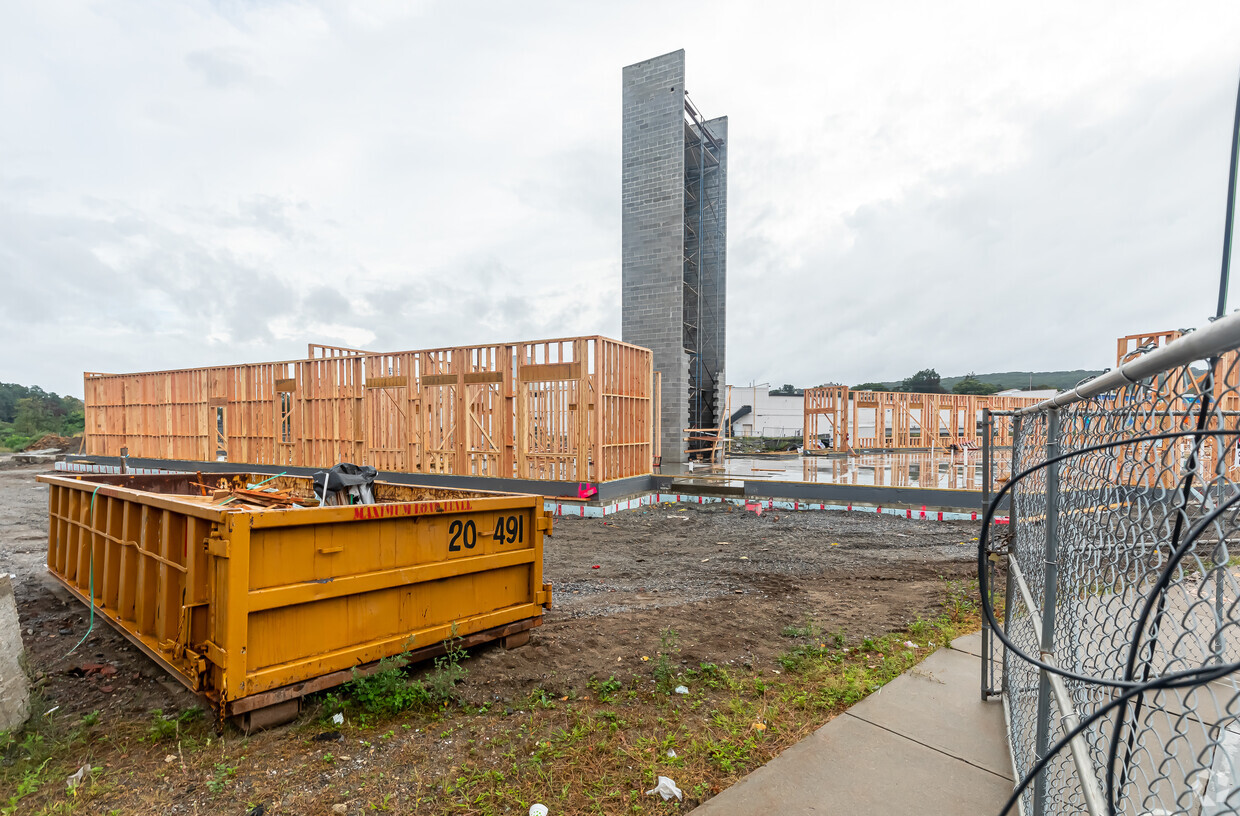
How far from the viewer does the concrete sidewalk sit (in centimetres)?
293

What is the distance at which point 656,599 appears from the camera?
21.0 ft

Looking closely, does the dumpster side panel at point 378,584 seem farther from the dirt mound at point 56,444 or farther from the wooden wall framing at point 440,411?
the dirt mound at point 56,444

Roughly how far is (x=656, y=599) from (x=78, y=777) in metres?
4.47

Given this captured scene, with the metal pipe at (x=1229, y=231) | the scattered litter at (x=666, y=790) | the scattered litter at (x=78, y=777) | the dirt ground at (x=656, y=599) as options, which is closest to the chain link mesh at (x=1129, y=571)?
the scattered litter at (x=666, y=790)

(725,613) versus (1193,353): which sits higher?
(1193,353)

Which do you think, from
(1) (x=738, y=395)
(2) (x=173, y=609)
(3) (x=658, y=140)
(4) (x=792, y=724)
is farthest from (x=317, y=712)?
(1) (x=738, y=395)

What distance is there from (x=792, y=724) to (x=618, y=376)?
10.5 meters

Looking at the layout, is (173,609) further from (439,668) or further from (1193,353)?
(1193,353)

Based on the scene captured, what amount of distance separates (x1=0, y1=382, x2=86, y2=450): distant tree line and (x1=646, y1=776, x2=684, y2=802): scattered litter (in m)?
44.9

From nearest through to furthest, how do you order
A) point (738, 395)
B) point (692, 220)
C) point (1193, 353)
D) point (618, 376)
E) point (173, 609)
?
1. point (1193, 353)
2. point (173, 609)
3. point (618, 376)
4. point (692, 220)
5. point (738, 395)

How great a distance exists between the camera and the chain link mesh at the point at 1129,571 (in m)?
1.25

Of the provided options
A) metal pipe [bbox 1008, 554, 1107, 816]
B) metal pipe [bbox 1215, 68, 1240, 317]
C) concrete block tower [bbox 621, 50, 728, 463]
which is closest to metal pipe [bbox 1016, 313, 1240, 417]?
metal pipe [bbox 1008, 554, 1107, 816]

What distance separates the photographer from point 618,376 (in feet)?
45.4

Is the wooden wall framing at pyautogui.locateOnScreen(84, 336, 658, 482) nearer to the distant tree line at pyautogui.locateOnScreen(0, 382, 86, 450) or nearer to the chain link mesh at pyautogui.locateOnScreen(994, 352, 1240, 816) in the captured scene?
the chain link mesh at pyautogui.locateOnScreen(994, 352, 1240, 816)
